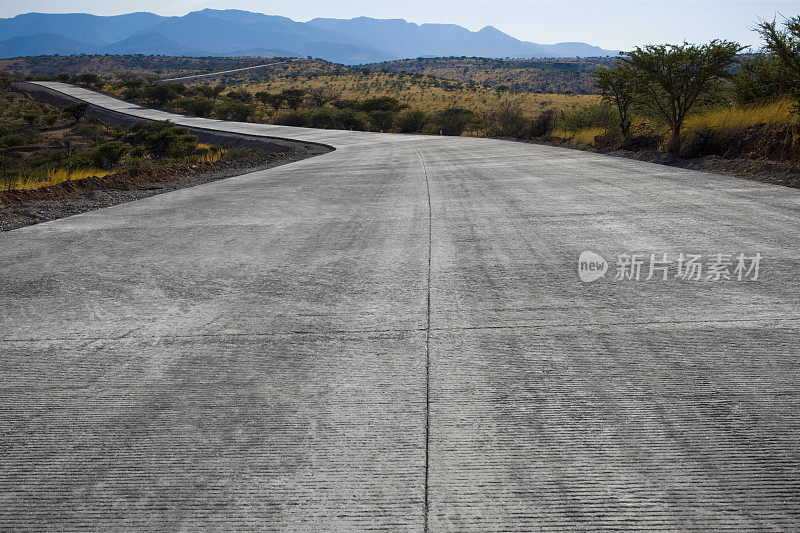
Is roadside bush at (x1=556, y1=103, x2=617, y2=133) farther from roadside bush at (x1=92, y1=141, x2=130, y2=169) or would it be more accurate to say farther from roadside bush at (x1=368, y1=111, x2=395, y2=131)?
roadside bush at (x1=92, y1=141, x2=130, y2=169)

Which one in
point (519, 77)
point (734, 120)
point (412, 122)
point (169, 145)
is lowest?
point (169, 145)

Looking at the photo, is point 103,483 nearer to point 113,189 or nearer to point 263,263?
point 263,263

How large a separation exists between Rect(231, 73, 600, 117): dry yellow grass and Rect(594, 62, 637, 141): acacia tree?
23160 millimetres

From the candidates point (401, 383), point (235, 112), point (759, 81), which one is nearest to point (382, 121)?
point (235, 112)

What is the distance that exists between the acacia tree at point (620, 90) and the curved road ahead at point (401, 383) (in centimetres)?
1399

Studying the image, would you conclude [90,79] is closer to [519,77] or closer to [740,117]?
[519,77]

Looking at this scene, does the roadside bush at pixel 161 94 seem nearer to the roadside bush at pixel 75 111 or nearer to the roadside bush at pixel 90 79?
the roadside bush at pixel 75 111

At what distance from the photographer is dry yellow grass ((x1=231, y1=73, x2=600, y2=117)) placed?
54875 mm

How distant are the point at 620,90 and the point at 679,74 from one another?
459cm

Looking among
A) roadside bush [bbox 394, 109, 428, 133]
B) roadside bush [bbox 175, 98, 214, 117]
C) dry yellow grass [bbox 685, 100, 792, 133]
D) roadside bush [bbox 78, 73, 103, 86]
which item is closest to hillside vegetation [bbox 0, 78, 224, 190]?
roadside bush [bbox 175, 98, 214, 117]

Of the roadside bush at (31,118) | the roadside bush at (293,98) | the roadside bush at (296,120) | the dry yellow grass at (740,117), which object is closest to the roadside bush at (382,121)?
the roadside bush at (296,120)

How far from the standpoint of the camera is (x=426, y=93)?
68.9m

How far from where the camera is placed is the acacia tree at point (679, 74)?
1584 cm

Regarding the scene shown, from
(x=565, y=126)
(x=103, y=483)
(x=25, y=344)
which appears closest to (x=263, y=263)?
(x=25, y=344)
